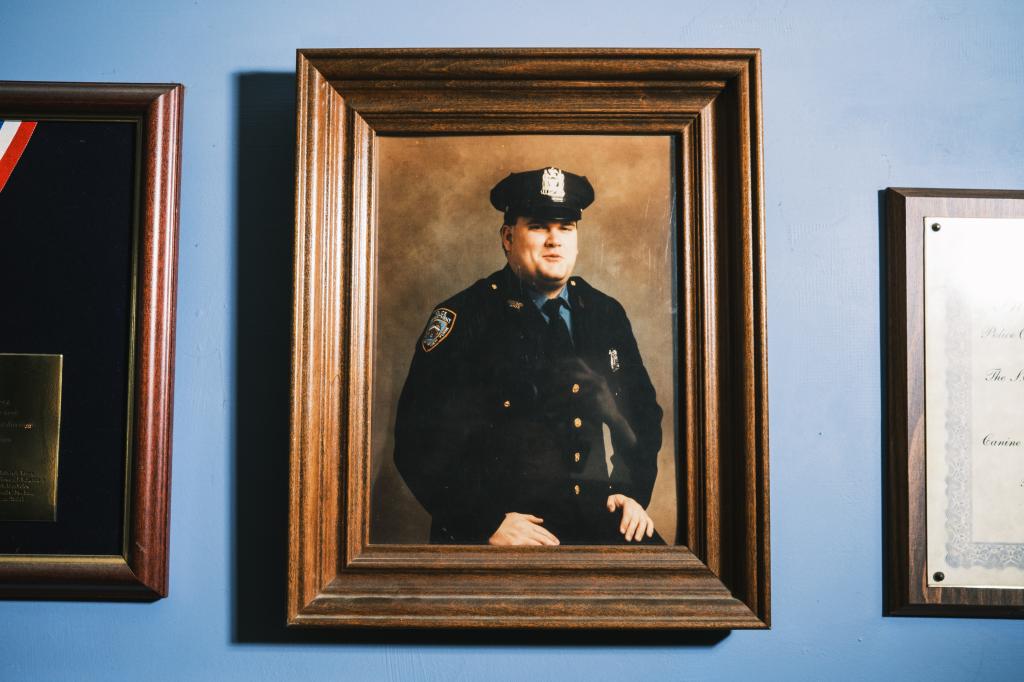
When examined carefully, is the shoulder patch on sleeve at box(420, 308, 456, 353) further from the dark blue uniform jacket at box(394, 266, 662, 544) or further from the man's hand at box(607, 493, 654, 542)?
the man's hand at box(607, 493, 654, 542)

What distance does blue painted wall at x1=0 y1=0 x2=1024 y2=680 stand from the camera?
2.71ft

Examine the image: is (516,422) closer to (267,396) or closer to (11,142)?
(267,396)

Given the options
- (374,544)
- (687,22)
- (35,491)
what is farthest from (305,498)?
(687,22)

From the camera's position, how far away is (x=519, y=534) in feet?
2.67

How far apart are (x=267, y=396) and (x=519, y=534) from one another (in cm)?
37

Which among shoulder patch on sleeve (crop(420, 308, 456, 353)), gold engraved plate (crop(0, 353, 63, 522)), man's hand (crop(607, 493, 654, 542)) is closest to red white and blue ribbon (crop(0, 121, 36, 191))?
gold engraved plate (crop(0, 353, 63, 522))

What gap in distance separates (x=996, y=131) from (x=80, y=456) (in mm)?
1246

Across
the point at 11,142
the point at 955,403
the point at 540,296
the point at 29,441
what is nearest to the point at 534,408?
the point at 540,296

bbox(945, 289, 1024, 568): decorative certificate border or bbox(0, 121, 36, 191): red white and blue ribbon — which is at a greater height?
bbox(0, 121, 36, 191): red white and blue ribbon

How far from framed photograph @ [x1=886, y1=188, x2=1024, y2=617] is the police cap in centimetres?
40

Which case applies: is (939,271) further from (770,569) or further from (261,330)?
(261,330)

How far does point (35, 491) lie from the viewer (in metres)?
0.82

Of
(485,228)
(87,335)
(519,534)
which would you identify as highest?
(485,228)

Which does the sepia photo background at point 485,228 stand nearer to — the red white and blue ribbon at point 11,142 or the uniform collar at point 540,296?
the uniform collar at point 540,296
